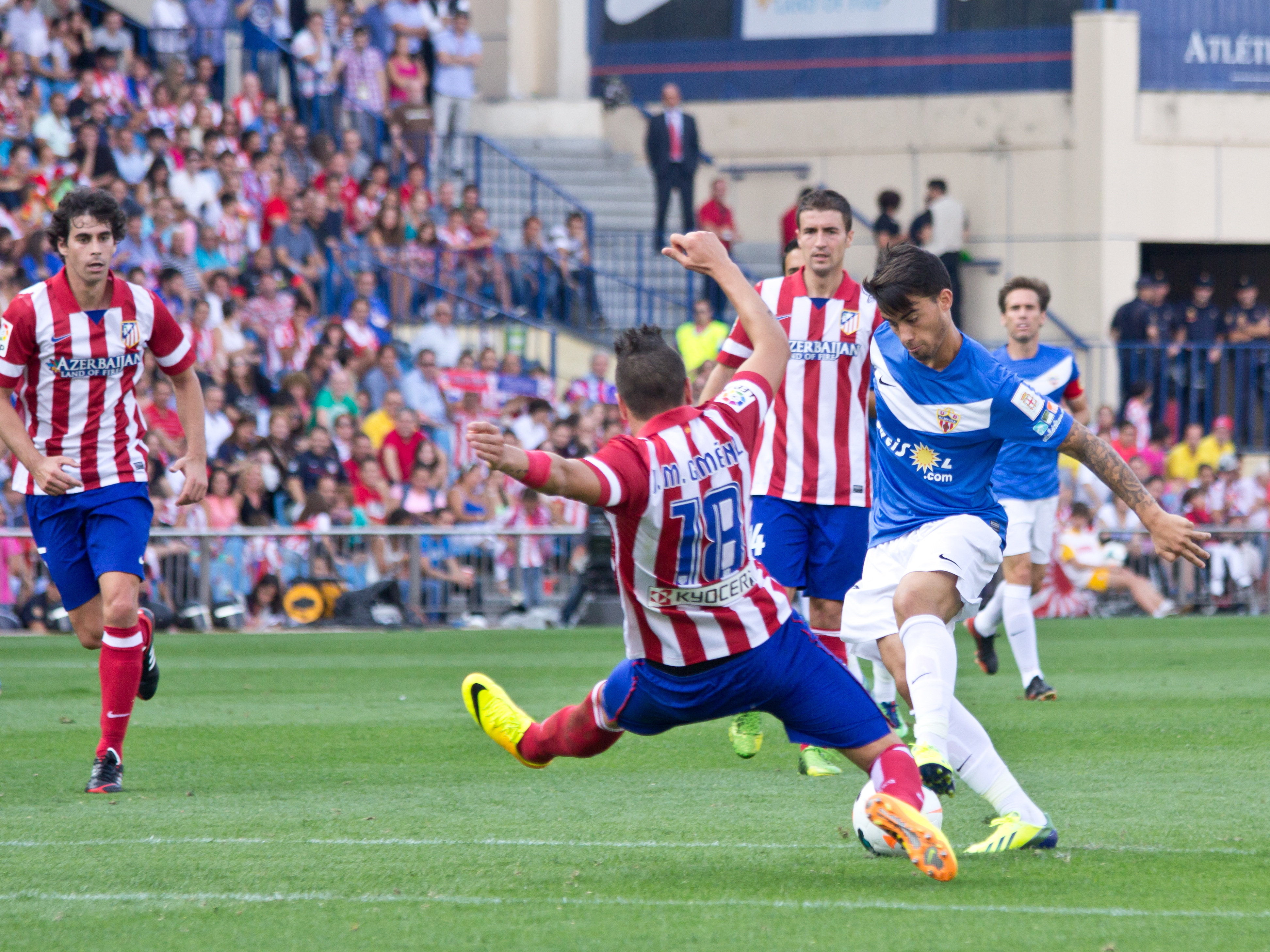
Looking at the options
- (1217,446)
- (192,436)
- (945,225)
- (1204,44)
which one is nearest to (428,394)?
(945,225)

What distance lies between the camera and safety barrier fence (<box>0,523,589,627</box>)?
1556 centimetres

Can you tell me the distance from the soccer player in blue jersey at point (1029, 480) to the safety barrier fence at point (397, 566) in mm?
6033

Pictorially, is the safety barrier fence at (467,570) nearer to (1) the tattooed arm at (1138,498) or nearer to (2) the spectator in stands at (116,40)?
(2) the spectator in stands at (116,40)

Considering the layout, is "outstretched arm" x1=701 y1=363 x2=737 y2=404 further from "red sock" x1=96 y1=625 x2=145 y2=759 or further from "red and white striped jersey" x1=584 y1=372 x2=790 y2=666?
"red sock" x1=96 y1=625 x2=145 y2=759

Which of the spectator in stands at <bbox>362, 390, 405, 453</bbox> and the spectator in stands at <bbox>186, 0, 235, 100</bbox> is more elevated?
the spectator in stands at <bbox>186, 0, 235, 100</bbox>

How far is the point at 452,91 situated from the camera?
24.1 m

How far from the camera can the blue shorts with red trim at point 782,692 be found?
17.4ft

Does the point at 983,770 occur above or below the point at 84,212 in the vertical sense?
below

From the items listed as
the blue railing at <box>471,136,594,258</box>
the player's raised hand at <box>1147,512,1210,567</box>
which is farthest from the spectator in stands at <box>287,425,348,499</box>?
the player's raised hand at <box>1147,512,1210,567</box>

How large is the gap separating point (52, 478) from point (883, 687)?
3958 mm

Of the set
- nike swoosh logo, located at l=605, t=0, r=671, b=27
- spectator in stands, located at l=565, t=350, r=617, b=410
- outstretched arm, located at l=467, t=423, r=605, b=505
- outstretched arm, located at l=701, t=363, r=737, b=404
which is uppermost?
nike swoosh logo, located at l=605, t=0, r=671, b=27

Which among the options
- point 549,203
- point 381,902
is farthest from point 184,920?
point 549,203

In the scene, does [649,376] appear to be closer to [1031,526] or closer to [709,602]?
[709,602]

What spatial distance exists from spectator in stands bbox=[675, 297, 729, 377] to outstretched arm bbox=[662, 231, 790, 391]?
12.8 metres
